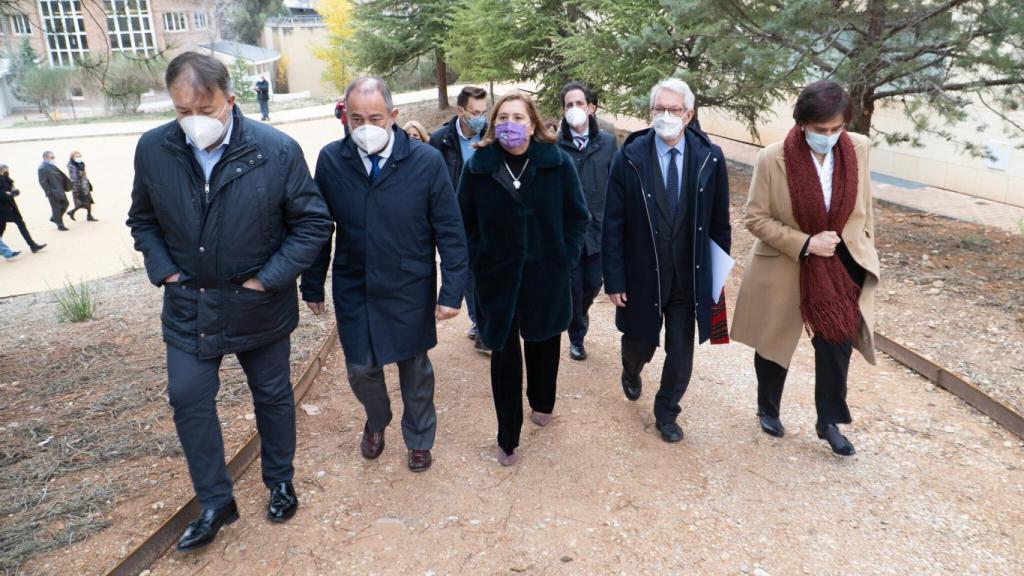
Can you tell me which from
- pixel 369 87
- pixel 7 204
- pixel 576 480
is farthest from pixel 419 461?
pixel 7 204

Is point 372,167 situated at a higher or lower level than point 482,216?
higher

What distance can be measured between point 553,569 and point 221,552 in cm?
142

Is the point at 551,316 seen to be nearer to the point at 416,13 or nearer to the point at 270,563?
the point at 270,563

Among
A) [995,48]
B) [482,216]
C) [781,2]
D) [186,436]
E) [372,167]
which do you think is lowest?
[186,436]

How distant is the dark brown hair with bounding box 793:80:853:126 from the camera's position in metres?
3.49

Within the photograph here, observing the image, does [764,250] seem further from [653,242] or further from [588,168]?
[588,168]

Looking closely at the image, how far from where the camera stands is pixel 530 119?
11.8 feet

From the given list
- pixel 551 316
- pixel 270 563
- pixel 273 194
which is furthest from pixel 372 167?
pixel 270 563

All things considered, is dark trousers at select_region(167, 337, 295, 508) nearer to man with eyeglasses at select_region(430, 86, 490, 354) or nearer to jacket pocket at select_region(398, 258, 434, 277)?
jacket pocket at select_region(398, 258, 434, 277)

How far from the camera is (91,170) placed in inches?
997

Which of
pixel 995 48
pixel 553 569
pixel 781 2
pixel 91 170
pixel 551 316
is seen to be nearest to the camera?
pixel 553 569

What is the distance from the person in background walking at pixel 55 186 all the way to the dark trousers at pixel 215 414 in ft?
54.5

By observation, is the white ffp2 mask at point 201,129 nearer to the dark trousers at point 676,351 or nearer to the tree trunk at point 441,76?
the dark trousers at point 676,351

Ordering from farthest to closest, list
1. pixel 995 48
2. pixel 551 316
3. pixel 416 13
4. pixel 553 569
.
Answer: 1. pixel 416 13
2. pixel 995 48
3. pixel 551 316
4. pixel 553 569
